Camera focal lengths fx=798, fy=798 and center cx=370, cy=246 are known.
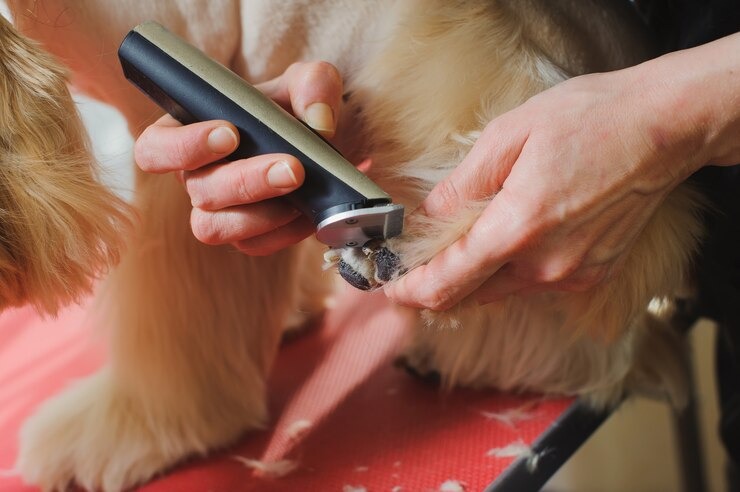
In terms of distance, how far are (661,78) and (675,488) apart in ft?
3.70

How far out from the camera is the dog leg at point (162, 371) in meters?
0.62

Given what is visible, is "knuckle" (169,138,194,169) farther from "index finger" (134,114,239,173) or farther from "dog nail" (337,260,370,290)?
"dog nail" (337,260,370,290)

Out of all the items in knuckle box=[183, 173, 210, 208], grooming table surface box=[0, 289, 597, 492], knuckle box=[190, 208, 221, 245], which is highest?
knuckle box=[183, 173, 210, 208]

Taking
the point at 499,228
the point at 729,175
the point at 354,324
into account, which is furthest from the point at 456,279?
the point at 354,324

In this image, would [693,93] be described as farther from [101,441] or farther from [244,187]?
[101,441]

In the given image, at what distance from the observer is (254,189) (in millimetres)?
439

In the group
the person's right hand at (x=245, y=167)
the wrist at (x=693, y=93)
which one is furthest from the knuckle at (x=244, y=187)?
the wrist at (x=693, y=93)

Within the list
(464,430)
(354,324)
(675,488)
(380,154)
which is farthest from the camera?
(675,488)

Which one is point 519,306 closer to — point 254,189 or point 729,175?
point 729,175

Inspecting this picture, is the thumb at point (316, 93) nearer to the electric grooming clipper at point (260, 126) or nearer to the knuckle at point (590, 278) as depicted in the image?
the electric grooming clipper at point (260, 126)

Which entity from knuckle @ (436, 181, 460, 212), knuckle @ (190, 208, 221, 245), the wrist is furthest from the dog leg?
the wrist

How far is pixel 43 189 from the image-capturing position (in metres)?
0.45

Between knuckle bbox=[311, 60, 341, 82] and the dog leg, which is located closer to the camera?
knuckle bbox=[311, 60, 341, 82]

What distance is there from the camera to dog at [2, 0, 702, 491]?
0.51 metres
